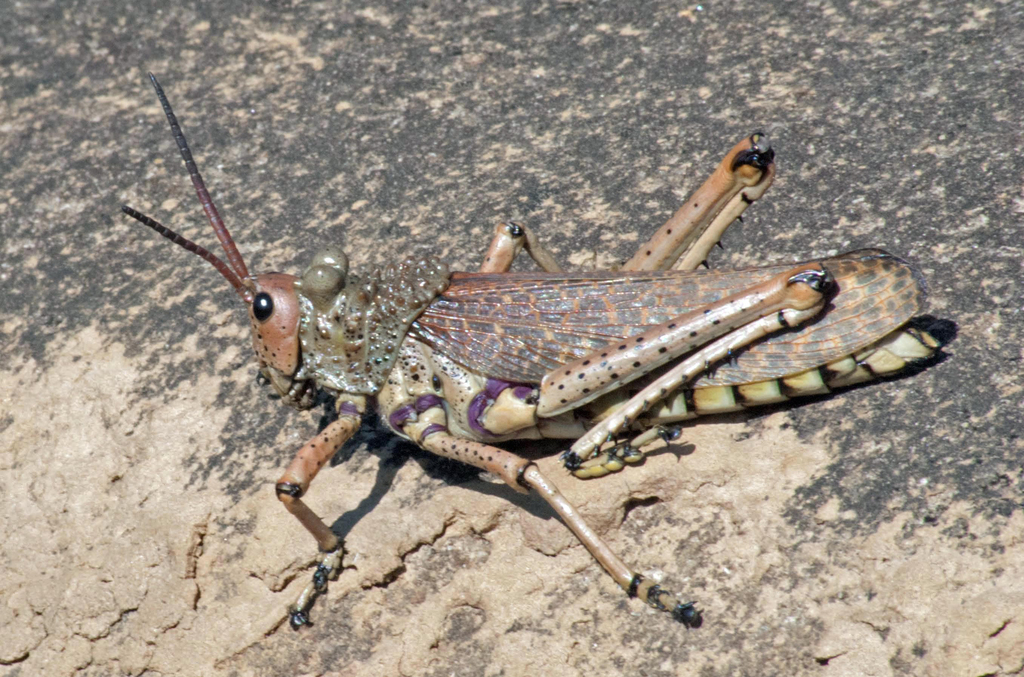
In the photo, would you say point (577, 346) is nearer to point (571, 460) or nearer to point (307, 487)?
point (571, 460)

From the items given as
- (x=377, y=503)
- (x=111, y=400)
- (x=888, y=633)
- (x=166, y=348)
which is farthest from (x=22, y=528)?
(x=888, y=633)

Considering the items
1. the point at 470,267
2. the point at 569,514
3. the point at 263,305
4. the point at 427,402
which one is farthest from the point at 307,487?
the point at 470,267

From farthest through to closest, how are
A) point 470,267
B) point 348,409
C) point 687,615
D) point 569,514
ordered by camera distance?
point 470,267, point 348,409, point 569,514, point 687,615

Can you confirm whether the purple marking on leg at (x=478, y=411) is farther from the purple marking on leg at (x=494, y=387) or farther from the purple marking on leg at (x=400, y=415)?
the purple marking on leg at (x=400, y=415)

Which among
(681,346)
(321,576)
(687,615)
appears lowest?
(321,576)

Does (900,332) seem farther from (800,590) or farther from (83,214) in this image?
(83,214)

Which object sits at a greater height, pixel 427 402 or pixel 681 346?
pixel 681 346

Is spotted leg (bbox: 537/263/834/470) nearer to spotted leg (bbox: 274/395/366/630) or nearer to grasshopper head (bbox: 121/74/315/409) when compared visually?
spotted leg (bbox: 274/395/366/630)
